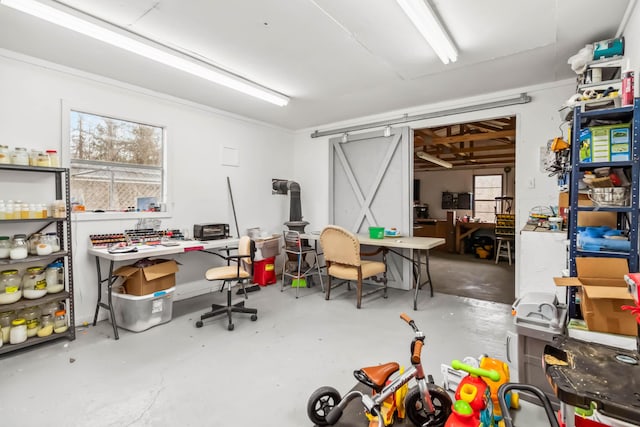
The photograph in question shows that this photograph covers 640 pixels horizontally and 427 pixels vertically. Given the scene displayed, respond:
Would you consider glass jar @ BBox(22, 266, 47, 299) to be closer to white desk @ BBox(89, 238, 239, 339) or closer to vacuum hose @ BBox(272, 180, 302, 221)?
white desk @ BBox(89, 238, 239, 339)

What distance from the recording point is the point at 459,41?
2.74m

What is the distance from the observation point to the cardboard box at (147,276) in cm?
310

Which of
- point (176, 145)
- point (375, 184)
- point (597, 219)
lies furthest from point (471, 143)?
point (176, 145)

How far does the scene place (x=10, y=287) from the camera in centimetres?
268

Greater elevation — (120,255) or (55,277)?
(120,255)

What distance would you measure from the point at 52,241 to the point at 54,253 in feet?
0.40

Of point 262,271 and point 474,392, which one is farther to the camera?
point 262,271

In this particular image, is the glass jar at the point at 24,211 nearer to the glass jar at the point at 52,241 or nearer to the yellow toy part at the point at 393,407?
the glass jar at the point at 52,241

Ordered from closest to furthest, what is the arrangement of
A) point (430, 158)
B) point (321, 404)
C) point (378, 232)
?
1. point (321, 404)
2. point (378, 232)
3. point (430, 158)

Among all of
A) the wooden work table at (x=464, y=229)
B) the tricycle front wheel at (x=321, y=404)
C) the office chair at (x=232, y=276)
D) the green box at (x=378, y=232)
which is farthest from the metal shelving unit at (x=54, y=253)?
the wooden work table at (x=464, y=229)

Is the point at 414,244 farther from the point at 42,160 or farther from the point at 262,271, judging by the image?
the point at 42,160

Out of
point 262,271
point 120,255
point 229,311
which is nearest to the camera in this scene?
point 120,255

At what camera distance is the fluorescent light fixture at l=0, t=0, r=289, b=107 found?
85.7 inches

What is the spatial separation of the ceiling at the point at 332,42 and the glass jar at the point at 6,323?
2.39 metres
